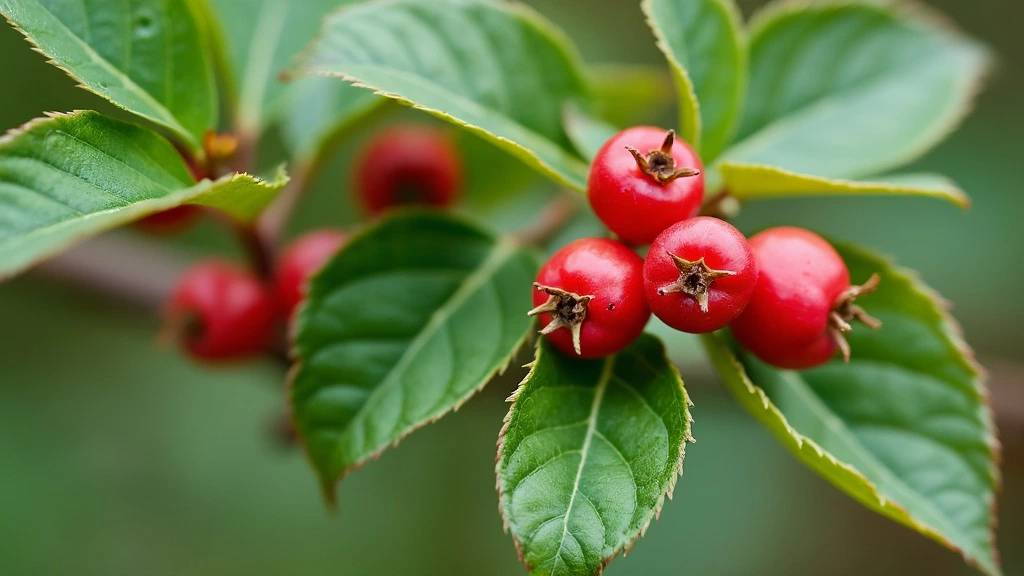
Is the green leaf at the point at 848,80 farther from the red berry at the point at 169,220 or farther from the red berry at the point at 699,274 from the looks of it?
the red berry at the point at 169,220

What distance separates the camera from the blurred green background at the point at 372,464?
4.31 meters

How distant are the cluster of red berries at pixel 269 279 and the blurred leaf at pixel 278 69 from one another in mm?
240

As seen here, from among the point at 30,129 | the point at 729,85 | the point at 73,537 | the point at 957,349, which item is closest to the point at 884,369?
the point at 957,349

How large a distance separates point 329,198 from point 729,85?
3093 mm

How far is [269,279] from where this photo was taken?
256cm

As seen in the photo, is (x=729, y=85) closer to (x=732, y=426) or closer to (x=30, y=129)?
(x=30, y=129)

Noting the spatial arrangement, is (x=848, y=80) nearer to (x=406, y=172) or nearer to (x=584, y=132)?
(x=584, y=132)

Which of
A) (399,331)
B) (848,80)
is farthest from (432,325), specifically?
(848,80)

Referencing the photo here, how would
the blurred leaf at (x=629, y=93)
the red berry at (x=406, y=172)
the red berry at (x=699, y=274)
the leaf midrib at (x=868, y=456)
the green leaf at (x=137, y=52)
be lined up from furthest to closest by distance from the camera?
the blurred leaf at (x=629, y=93) → the red berry at (x=406, y=172) → the leaf midrib at (x=868, y=456) → the green leaf at (x=137, y=52) → the red berry at (x=699, y=274)

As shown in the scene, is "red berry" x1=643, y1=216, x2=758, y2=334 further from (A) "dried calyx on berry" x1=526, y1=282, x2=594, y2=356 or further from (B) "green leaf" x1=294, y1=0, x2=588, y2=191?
(B) "green leaf" x1=294, y1=0, x2=588, y2=191

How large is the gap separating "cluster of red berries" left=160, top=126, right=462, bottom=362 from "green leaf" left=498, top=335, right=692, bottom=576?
0.87m

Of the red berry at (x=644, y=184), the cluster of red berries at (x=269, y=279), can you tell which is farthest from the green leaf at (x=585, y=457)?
the cluster of red berries at (x=269, y=279)

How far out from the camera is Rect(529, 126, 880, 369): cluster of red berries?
144 cm

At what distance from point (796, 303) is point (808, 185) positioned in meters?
0.35
